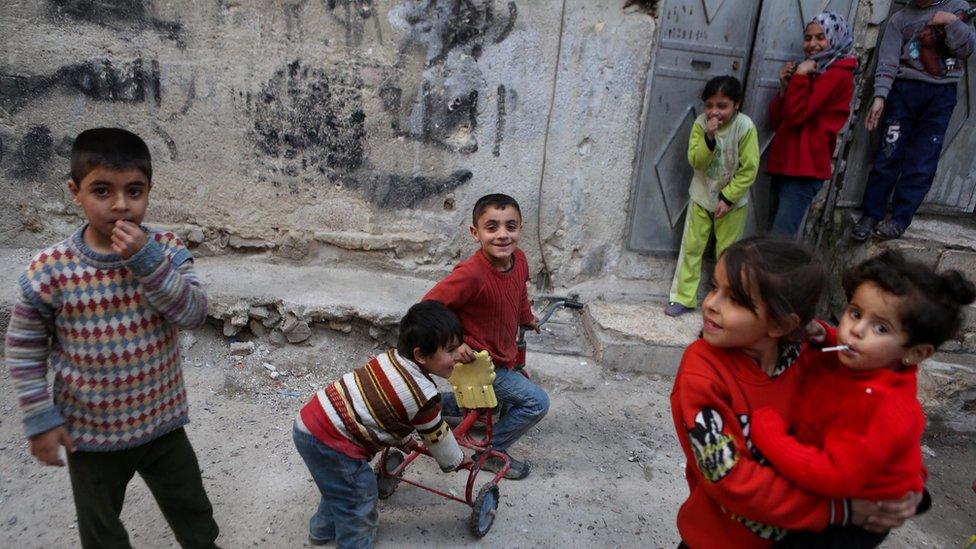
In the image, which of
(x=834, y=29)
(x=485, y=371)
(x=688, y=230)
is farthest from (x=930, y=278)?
(x=834, y=29)

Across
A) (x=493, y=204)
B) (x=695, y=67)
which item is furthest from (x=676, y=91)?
(x=493, y=204)

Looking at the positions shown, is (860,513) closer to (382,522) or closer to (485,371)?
(485,371)

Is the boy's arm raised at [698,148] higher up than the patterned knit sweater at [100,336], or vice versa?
the boy's arm raised at [698,148]

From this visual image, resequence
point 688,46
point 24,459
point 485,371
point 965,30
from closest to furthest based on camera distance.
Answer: point 485,371, point 24,459, point 965,30, point 688,46

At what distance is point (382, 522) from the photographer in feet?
8.09

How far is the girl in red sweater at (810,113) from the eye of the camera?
3916 millimetres

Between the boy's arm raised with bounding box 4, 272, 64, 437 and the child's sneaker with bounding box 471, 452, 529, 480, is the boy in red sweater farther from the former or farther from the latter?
the boy's arm raised with bounding box 4, 272, 64, 437

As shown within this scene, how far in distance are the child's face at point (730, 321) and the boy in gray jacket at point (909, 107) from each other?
12.0 feet

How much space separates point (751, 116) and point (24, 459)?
482 cm

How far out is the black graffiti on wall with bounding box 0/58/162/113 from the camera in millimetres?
3863

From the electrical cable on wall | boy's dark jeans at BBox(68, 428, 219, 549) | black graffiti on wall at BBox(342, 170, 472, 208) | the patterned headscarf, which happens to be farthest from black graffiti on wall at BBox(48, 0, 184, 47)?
the patterned headscarf

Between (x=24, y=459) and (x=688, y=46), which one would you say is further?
(x=688, y=46)

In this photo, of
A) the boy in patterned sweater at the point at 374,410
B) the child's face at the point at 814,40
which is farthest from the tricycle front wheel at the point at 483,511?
the child's face at the point at 814,40

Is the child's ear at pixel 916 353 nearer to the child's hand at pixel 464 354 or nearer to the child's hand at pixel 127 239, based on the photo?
the child's hand at pixel 464 354
